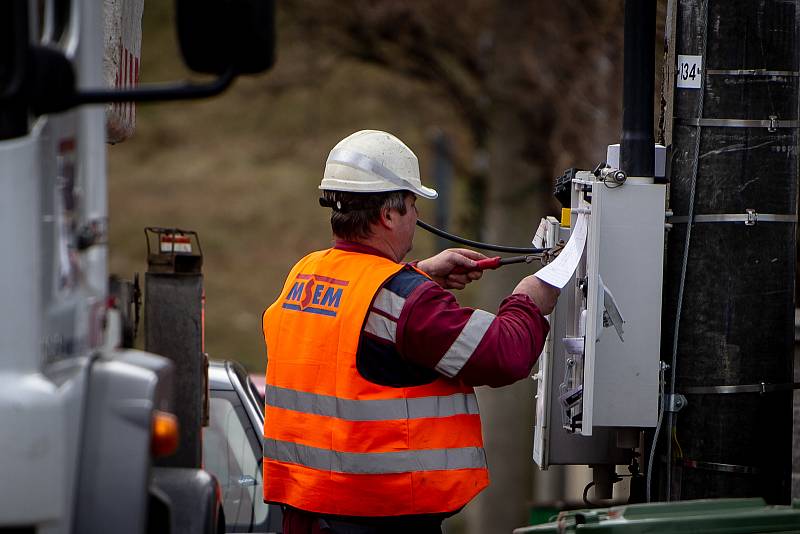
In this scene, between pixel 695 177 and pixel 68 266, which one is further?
pixel 695 177

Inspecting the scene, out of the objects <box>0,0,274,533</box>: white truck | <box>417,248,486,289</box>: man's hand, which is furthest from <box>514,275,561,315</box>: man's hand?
<box>0,0,274,533</box>: white truck

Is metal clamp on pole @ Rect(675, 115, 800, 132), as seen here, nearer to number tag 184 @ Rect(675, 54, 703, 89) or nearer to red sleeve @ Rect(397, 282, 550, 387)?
number tag 184 @ Rect(675, 54, 703, 89)

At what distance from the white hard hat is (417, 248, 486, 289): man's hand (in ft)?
1.25

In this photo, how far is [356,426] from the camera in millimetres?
3480

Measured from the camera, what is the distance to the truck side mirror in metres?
2.54

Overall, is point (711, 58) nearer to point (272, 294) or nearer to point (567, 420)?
point (567, 420)

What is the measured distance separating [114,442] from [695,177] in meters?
2.13

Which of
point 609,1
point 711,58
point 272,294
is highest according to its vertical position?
point 609,1

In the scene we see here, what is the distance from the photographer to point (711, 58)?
3.84m

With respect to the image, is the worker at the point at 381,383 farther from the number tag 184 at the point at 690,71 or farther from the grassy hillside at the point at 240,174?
the grassy hillside at the point at 240,174

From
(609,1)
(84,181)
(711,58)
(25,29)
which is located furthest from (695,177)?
(609,1)

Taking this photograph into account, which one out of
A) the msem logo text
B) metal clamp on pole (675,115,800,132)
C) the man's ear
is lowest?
the msem logo text

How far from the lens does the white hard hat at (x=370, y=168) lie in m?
3.69

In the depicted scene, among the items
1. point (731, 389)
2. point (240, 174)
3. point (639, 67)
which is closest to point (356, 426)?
point (731, 389)
